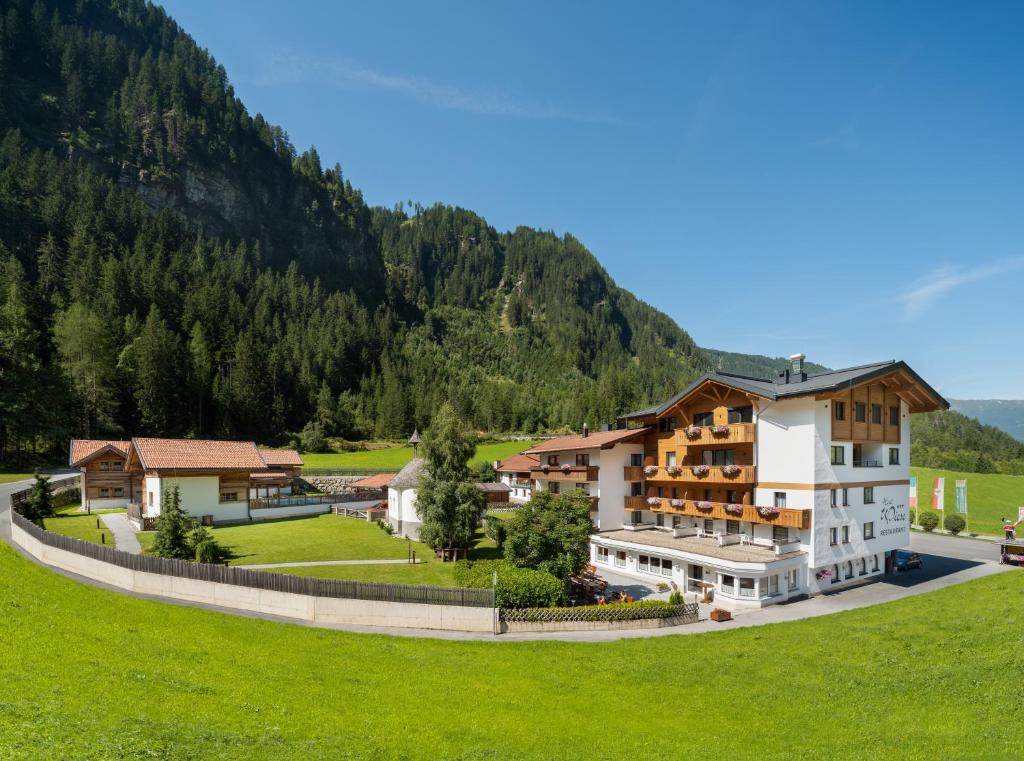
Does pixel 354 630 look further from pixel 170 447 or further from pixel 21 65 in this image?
pixel 21 65

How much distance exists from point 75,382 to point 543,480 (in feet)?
234

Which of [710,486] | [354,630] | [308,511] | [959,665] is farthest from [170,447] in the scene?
[959,665]

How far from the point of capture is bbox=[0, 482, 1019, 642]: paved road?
Answer: 2591 cm

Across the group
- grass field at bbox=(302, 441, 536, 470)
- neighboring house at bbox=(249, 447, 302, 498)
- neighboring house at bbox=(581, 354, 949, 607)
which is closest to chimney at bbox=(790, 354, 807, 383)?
neighboring house at bbox=(581, 354, 949, 607)

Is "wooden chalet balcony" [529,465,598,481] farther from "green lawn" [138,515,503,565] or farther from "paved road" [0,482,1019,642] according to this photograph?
"paved road" [0,482,1019,642]

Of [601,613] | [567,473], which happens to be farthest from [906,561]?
[601,613]

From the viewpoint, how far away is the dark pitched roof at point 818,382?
107ft

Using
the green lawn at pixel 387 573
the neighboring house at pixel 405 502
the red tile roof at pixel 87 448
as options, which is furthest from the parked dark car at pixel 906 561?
the red tile roof at pixel 87 448

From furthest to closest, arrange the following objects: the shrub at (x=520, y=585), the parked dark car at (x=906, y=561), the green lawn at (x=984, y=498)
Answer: the green lawn at (x=984, y=498) → the parked dark car at (x=906, y=561) → the shrub at (x=520, y=585)

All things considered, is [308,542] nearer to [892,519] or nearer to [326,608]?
[326,608]

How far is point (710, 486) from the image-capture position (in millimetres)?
39500

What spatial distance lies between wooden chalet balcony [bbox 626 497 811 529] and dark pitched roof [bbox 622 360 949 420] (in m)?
7.20

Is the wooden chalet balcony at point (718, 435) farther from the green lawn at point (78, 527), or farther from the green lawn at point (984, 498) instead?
the green lawn at point (78, 527)

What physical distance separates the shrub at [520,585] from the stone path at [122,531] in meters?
20.3
